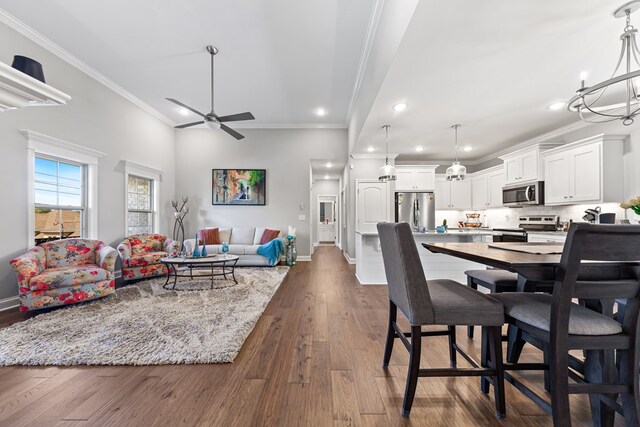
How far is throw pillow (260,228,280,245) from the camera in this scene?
238 inches

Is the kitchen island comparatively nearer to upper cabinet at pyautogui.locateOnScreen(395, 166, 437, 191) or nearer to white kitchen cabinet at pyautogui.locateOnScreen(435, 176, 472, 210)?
upper cabinet at pyautogui.locateOnScreen(395, 166, 437, 191)

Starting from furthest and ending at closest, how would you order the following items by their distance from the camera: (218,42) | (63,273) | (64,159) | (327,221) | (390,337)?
(327,221) → (64,159) → (218,42) → (63,273) → (390,337)

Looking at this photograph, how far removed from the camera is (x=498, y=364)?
4.60 ft

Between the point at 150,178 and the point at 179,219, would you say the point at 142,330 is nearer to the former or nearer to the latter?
the point at 150,178

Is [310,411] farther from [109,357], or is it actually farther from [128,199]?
[128,199]

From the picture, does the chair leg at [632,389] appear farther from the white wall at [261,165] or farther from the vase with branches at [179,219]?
the vase with branches at [179,219]

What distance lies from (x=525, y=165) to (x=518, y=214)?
3.88 feet

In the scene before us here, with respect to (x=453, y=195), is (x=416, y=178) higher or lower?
higher

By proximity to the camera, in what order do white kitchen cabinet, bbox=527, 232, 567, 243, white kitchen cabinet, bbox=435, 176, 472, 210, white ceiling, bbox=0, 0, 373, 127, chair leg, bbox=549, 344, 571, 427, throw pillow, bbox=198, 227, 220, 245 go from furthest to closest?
white kitchen cabinet, bbox=435, 176, 472, 210, throw pillow, bbox=198, 227, 220, 245, white kitchen cabinet, bbox=527, 232, 567, 243, white ceiling, bbox=0, 0, 373, 127, chair leg, bbox=549, 344, 571, 427

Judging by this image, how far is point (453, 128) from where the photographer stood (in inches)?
169

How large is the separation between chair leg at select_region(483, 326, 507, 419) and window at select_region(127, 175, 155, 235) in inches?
235

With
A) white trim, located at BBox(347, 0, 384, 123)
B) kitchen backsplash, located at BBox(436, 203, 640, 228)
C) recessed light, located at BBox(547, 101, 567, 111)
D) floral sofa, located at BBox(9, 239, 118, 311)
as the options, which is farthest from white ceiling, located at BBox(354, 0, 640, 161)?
floral sofa, located at BBox(9, 239, 118, 311)

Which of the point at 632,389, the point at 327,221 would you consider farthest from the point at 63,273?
the point at 327,221

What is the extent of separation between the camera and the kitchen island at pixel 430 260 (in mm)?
4051
